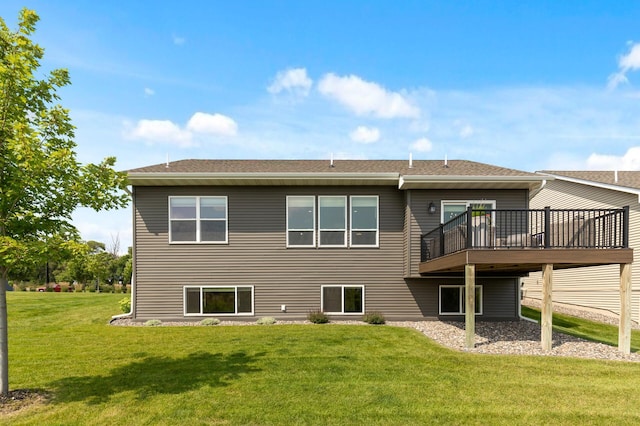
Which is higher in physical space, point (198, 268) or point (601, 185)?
point (601, 185)

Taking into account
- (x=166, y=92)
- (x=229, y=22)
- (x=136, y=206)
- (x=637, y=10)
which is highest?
(x=637, y=10)

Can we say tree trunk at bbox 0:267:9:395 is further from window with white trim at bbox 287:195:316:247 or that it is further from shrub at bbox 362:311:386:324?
shrub at bbox 362:311:386:324

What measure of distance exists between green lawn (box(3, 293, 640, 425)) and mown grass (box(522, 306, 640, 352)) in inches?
129

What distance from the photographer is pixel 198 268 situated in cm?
1230

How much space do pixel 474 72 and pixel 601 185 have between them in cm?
695

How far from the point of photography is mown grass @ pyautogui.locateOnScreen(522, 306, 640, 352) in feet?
34.0

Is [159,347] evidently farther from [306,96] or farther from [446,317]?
[306,96]

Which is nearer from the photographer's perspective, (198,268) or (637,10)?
(198,268)

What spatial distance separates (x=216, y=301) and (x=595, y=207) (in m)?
15.5

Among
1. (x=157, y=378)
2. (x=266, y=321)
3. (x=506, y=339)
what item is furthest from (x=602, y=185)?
(x=157, y=378)

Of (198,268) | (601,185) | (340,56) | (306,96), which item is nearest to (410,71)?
(340,56)

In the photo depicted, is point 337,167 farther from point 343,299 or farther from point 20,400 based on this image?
point 20,400

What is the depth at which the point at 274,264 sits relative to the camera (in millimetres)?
12367

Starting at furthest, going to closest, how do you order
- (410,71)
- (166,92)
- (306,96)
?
(306,96)
(410,71)
(166,92)
